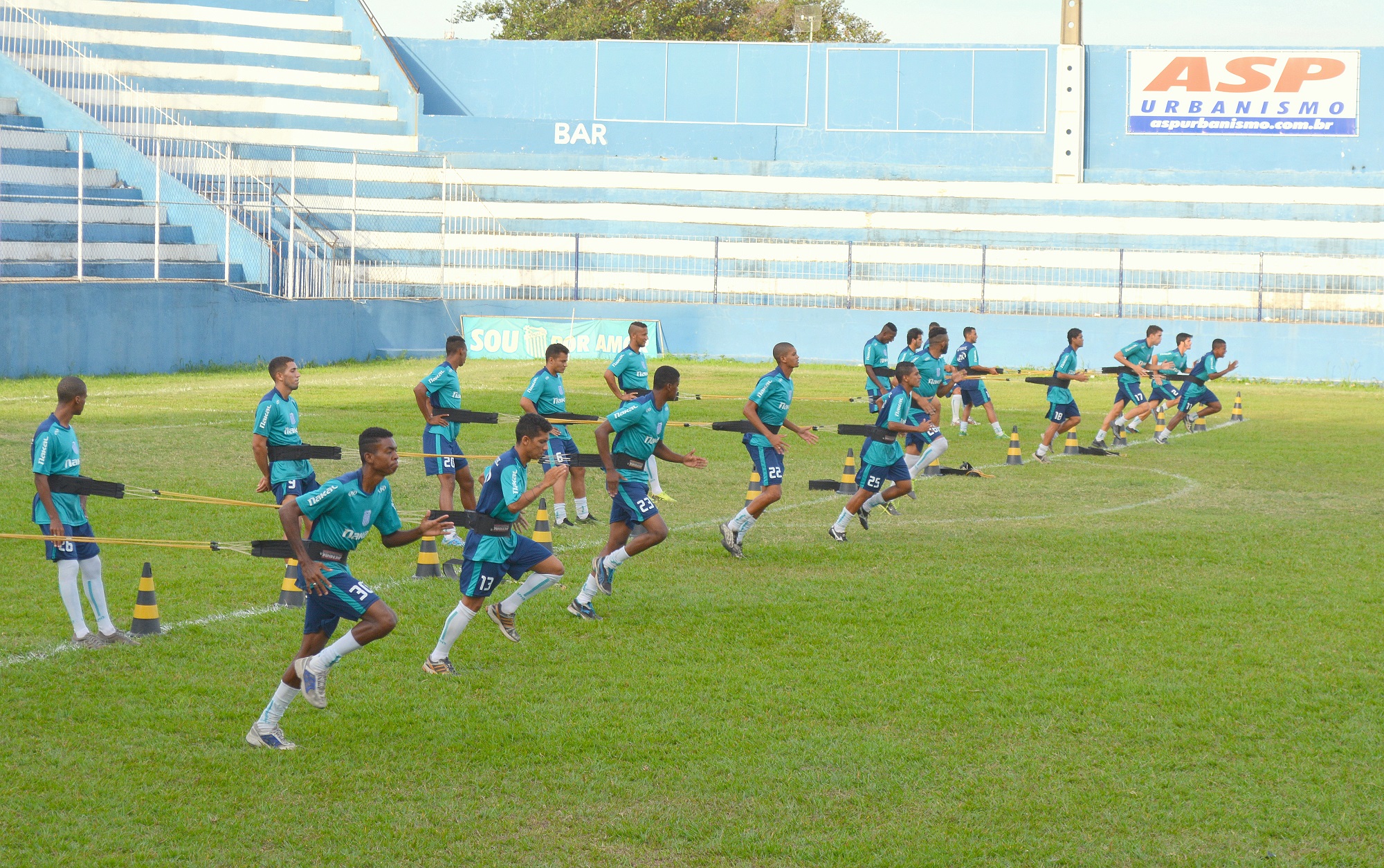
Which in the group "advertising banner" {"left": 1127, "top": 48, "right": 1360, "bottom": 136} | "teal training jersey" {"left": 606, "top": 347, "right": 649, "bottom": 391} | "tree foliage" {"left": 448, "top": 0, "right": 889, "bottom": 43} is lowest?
"teal training jersey" {"left": 606, "top": 347, "right": 649, "bottom": 391}

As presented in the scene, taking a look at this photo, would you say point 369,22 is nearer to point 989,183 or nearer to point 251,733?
point 989,183

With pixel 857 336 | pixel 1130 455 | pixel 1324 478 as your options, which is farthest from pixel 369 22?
pixel 1324 478

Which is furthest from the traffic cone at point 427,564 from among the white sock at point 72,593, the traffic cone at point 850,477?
the traffic cone at point 850,477

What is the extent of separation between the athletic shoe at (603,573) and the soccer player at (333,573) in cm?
304

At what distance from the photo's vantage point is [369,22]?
4828 cm

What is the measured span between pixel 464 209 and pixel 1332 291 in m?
25.7

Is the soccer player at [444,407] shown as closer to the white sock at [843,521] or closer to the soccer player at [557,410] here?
the soccer player at [557,410]

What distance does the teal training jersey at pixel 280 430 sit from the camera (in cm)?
1127

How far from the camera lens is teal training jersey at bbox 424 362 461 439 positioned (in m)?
14.0

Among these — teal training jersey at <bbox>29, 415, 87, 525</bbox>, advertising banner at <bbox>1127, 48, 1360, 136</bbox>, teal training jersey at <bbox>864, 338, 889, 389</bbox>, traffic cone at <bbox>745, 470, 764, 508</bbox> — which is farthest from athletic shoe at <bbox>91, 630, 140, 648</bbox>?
advertising banner at <bbox>1127, 48, 1360, 136</bbox>

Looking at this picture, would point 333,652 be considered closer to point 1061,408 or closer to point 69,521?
point 69,521

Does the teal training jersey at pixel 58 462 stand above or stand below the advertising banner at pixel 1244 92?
below

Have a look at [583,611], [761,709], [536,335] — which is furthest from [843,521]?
[536,335]

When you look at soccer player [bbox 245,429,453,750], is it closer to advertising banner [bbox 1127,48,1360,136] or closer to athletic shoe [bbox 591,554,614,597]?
athletic shoe [bbox 591,554,614,597]
